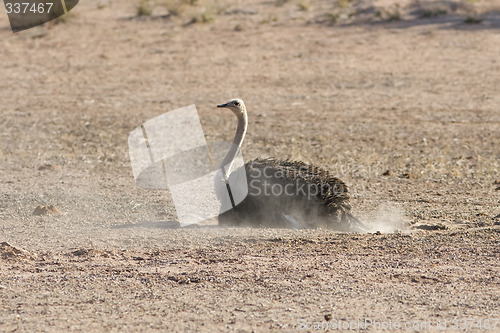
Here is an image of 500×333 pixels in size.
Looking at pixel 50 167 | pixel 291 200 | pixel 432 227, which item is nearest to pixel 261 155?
pixel 50 167

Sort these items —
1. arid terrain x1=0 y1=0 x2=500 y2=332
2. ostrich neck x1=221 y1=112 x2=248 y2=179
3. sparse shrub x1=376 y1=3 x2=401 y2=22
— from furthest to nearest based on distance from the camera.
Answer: sparse shrub x1=376 y1=3 x2=401 y2=22 < ostrich neck x1=221 y1=112 x2=248 y2=179 < arid terrain x1=0 y1=0 x2=500 y2=332

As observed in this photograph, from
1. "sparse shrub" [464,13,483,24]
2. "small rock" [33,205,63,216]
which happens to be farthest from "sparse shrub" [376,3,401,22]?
"small rock" [33,205,63,216]

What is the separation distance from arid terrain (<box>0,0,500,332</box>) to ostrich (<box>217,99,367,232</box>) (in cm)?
27

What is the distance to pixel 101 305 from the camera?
518 centimetres

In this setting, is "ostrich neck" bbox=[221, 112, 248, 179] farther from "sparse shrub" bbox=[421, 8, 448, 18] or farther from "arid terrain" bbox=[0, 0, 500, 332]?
"sparse shrub" bbox=[421, 8, 448, 18]

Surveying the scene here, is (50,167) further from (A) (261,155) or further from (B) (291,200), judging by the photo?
(B) (291,200)

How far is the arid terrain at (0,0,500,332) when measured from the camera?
5.27 meters

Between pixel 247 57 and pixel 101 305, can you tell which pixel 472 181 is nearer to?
pixel 101 305

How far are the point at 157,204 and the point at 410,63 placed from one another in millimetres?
9263

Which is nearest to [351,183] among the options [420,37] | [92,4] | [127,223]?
[127,223]

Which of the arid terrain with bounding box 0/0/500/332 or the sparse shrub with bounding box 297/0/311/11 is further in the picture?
the sparse shrub with bounding box 297/0/311/11

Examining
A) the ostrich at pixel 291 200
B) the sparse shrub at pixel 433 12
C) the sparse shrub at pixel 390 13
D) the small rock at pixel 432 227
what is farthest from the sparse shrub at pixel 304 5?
the small rock at pixel 432 227

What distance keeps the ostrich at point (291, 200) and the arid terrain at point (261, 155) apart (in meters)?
0.27

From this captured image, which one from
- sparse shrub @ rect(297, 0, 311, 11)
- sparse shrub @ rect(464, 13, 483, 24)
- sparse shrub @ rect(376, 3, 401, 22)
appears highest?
sparse shrub @ rect(297, 0, 311, 11)
